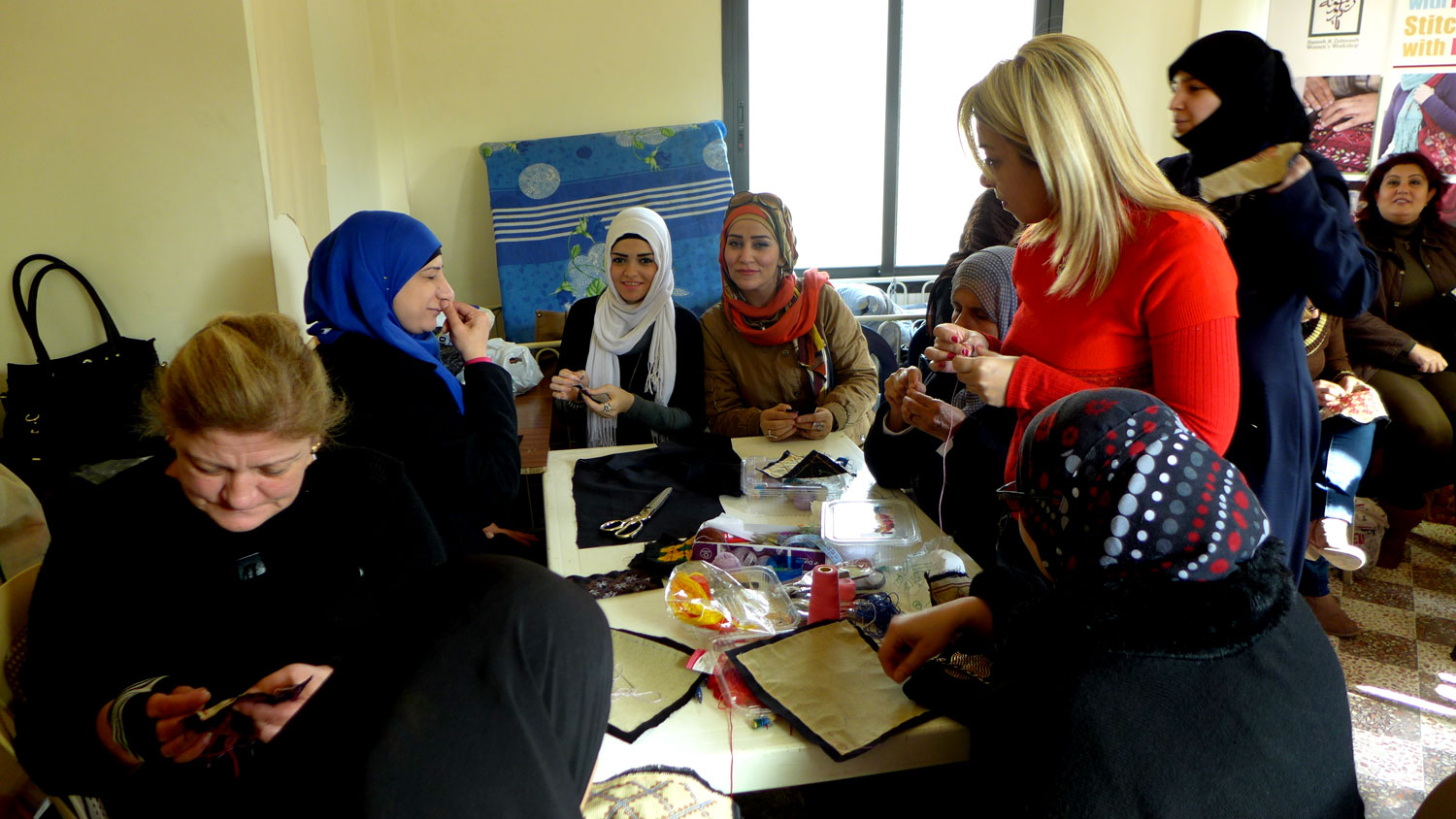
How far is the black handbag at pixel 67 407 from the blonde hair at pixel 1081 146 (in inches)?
90.0

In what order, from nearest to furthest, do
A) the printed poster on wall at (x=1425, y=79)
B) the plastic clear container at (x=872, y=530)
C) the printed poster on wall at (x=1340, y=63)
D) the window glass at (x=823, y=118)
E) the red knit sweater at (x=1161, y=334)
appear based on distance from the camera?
1. the red knit sweater at (x=1161, y=334)
2. the plastic clear container at (x=872, y=530)
3. the printed poster on wall at (x=1425, y=79)
4. the printed poster on wall at (x=1340, y=63)
5. the window glass at (x=823, y=118)

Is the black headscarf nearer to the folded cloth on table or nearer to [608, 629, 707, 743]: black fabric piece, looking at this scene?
[608, 629, 707, 743]: black fabric piece

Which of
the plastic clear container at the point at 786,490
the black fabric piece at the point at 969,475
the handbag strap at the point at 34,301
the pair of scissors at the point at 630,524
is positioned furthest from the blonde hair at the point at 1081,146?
the handbag strap at the point at 34,301

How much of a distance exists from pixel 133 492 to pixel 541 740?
933 millimetres

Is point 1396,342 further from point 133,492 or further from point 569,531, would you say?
point 133,492

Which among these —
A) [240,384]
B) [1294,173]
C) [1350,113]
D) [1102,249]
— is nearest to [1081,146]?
[1102,249]

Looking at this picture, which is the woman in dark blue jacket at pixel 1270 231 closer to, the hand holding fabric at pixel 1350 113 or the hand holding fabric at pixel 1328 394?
the hand holding fabric at pixel 1328 394

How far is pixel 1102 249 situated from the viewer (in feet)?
4.81

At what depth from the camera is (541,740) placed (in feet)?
2.02

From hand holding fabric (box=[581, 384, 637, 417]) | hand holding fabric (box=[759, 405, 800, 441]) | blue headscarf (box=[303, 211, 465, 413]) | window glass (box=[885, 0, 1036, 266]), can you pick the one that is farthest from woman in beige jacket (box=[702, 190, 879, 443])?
window glass (box=[885, 0, 1036, 266])

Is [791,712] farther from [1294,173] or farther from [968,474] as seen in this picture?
[1294,173]

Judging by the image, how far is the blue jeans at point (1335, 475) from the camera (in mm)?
2781

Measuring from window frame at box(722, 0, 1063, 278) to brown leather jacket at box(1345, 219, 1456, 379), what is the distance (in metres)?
2.10

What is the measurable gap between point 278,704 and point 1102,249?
140 centimetres
